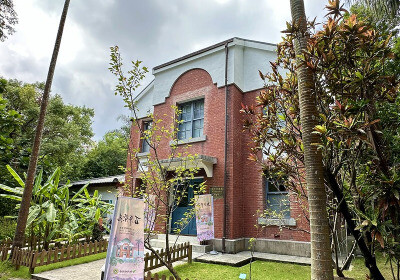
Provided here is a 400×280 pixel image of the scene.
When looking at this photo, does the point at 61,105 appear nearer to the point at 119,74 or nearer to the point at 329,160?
the point at 119,74

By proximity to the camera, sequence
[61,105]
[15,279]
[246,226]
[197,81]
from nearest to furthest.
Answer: [15,279] < [246,226] < [197,81] < [61,105]

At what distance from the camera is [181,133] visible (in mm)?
11875

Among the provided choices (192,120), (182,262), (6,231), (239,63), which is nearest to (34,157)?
(6,231)

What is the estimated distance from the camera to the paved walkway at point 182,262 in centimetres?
629

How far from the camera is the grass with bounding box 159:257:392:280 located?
20.3 feet

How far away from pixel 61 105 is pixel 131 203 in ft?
65.9

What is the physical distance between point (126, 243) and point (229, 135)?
6779mm

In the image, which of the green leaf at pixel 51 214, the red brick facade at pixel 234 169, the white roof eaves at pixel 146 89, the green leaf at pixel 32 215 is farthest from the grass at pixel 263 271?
the white roof eaves at pixel 146 89

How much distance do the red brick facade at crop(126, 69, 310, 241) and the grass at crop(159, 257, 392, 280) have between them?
1762 mm

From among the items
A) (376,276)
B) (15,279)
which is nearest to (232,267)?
(376,276)

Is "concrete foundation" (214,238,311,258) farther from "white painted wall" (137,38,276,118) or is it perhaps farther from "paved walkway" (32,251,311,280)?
"white painted wall" (137,38,276,118)

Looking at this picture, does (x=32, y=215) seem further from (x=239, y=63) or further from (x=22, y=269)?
(x=239, y=63)

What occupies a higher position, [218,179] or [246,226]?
[218,179]

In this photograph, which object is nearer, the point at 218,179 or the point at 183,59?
the point at 218,179
